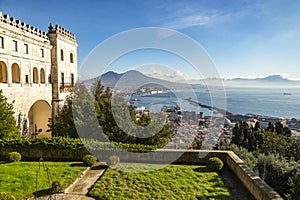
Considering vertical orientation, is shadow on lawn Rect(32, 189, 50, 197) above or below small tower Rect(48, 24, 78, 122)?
below

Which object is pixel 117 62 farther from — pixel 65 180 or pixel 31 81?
pixel 31 81

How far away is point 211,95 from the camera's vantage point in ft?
33.6

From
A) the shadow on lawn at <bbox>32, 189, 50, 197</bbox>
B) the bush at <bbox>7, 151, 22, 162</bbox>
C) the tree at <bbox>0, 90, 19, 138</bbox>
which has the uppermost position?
the tree at <bbox>0, 90, 19, 138</bbox>

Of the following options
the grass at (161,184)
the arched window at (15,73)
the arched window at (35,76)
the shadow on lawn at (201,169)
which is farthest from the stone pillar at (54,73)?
the shadow on lawn at (201,169)

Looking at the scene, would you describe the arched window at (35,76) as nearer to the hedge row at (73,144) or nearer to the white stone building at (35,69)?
the white stone building at (35,69)

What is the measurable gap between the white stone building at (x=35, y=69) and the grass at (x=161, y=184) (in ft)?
42.8

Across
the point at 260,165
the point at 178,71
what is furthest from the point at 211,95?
the point at 260,165

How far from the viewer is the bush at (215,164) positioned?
31.9 ft

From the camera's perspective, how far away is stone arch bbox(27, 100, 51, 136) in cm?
2380

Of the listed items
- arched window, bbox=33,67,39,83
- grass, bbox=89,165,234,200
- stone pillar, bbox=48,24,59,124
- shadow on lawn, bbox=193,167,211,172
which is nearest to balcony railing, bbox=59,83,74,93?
stone pillar, bbox=48,24,59,124

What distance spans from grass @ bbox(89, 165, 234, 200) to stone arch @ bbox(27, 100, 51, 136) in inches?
670

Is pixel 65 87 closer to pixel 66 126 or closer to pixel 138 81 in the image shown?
pixel 66 126

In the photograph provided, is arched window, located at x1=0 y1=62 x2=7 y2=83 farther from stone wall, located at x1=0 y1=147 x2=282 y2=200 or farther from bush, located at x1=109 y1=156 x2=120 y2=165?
bush, located at x1=109 y1=156 x2=120 y2=165

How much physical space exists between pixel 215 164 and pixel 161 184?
276 centimetres
